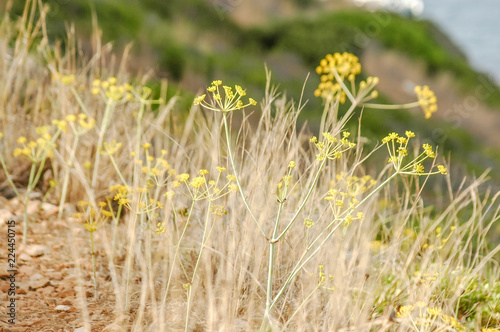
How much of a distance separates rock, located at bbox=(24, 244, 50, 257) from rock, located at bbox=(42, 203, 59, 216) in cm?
33

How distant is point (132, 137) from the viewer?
9.49ft

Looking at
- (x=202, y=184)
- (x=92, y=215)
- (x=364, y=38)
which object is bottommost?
(x=92, y=215)

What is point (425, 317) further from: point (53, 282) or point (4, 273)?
point (4, 273)

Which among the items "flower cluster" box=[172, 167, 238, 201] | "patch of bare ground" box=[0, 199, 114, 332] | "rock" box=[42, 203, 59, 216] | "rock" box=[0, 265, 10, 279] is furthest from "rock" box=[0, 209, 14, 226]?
"flower cluster" box=[172, 167, 238, 201]

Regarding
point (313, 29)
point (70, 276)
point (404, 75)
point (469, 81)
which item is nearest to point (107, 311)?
point (70, 276)

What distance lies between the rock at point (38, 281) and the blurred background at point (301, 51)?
117 inches

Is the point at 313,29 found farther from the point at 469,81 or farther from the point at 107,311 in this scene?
the point at 107,311

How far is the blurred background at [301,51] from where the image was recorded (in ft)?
24.9

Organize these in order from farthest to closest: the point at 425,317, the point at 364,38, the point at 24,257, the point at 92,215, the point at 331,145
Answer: the point at 364,38
the point at 92,215
the point at 24,257
the point at 425,317
the point at 331,145

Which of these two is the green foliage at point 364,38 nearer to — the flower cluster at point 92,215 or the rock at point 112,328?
the flower cluster at point 92,215

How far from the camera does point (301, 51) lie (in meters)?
11.4

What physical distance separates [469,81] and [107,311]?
1440 centimetres

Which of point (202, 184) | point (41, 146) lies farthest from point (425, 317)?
point (41, 146)

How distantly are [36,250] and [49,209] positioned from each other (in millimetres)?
403
